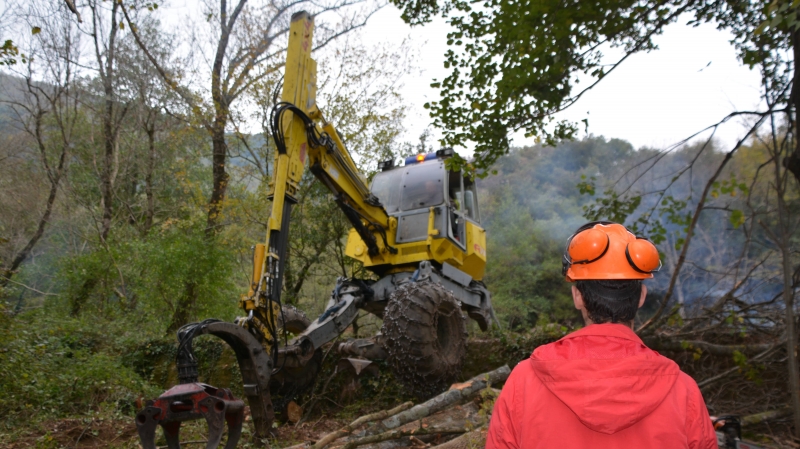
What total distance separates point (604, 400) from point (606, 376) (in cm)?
6

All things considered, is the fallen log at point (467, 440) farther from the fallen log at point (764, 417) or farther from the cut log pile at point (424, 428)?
the fallen log at point (764, 417)

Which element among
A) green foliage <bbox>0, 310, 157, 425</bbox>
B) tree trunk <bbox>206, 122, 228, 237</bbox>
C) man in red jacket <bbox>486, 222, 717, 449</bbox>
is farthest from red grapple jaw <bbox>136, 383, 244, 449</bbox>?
tree trunk <bbox>206, 122, 228, 237</bbox>

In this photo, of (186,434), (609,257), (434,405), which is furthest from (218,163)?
(609,257)

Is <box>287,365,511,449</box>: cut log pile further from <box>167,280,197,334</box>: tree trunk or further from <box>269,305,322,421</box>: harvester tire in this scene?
<box>167,280,197,334</box>: tree trunk

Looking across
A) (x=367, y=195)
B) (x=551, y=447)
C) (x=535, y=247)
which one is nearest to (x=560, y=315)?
(x=535, y=247)

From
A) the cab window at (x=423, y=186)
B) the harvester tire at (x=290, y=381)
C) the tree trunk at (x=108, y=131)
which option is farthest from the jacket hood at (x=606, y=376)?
the tree trunk at (x=108, y=131)

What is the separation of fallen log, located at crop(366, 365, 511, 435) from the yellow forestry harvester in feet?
2.36

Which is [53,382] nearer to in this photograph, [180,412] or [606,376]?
[180,412]

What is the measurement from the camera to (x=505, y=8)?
4.86 metres

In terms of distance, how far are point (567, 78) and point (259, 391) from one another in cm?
385

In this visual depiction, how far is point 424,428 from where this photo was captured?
171 inches

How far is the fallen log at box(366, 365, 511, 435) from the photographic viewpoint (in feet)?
14.9

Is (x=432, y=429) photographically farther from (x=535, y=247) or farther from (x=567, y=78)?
(x=535, y=247)

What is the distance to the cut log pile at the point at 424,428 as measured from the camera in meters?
4.16
